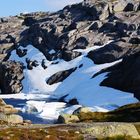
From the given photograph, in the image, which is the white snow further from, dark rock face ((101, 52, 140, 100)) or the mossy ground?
the mossy ground

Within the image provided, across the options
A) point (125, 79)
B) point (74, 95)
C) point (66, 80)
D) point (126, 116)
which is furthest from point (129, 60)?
point (126, 116)

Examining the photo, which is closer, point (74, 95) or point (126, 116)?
point (126, 116)

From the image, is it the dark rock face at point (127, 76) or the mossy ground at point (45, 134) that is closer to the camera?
the mossy ground at point (45, 134)

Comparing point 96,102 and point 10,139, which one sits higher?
point 10,139

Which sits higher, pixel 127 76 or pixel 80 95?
pixel 127 76

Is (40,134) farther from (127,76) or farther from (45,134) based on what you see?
(127,76)

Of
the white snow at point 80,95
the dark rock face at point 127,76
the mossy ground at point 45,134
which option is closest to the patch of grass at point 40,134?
the mossy ground at point 45,134

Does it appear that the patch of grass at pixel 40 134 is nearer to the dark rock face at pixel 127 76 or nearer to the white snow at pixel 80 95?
the white snow at pixel 80 95

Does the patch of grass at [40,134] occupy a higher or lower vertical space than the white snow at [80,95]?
higher

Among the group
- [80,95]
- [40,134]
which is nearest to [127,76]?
[80,95]

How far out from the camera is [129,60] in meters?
169

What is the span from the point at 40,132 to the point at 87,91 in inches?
5379

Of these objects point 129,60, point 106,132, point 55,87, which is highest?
point 106,132

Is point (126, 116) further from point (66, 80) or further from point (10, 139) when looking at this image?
point (66, 80)
